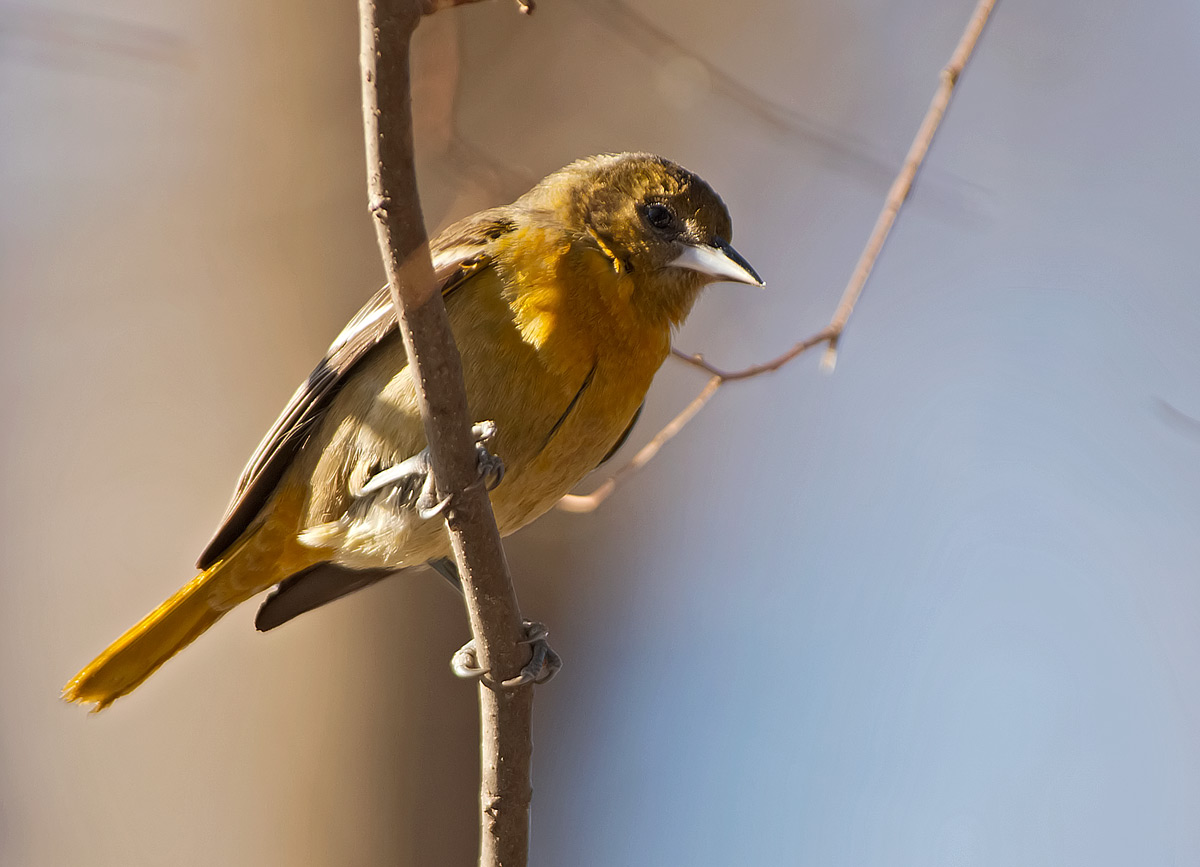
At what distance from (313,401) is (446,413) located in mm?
1169

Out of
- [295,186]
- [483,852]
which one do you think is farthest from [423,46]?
[295,186]

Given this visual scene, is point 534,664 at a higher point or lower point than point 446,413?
lower

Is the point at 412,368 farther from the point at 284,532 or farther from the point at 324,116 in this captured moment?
the point at 324,116

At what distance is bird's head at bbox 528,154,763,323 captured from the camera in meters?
3.41

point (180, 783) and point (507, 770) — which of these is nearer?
point (507, 770)

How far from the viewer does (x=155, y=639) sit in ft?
11.1

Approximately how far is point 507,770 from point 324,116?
3551mm

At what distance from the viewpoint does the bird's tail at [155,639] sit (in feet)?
11.0

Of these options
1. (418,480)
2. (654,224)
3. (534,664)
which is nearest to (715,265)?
(654,224)

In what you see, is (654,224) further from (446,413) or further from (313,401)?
(446,413)

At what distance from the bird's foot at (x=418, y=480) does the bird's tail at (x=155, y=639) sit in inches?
22.1

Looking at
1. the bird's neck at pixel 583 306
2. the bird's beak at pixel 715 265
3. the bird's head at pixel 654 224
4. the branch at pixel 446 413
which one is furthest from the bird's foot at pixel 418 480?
the bird's beak at pixel 715 265

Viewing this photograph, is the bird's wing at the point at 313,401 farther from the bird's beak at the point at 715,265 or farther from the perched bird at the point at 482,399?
the bird's beak at the point at 715,265

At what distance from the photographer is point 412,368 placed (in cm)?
227
